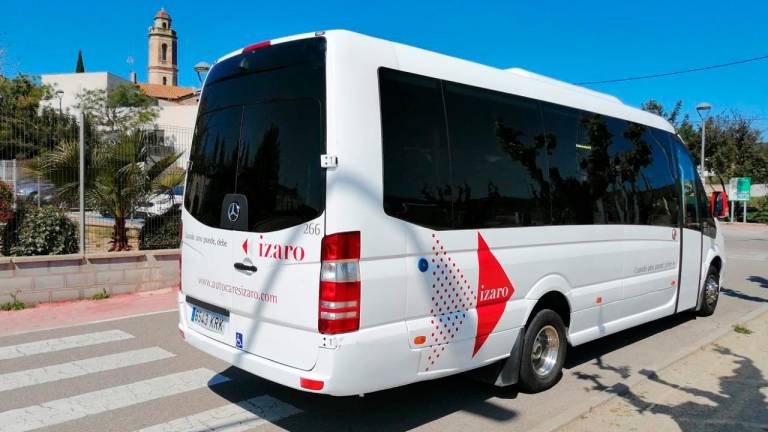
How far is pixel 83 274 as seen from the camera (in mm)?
9102

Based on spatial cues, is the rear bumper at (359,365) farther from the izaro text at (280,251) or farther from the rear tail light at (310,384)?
the izaro text at (280,251)

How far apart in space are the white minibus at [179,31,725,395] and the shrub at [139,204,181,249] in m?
6.42

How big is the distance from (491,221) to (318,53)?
5.96ft

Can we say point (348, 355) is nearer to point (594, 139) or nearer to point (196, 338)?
point (196, 338)

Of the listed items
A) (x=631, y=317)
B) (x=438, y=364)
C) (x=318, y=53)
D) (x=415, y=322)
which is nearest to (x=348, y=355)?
(x=415, y=322)

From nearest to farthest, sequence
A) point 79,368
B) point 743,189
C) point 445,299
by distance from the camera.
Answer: point 445,299
point 79,368
point 743,189

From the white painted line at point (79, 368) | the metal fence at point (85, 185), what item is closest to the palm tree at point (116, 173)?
the metal fence at point (85, 185)

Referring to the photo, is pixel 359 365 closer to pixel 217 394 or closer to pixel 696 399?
pixel 217 394

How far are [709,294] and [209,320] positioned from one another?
7.11m

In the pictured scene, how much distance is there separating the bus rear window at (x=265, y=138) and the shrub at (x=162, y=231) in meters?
6.50

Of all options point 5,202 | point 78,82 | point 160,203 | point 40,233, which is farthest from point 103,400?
point 78,82

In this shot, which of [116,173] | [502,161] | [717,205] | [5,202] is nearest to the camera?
[502,161]

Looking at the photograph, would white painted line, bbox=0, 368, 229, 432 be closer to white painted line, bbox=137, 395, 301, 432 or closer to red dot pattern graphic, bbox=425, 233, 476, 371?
white painted line, bbox=137, 395, 301, 432

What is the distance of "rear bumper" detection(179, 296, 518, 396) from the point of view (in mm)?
3514
